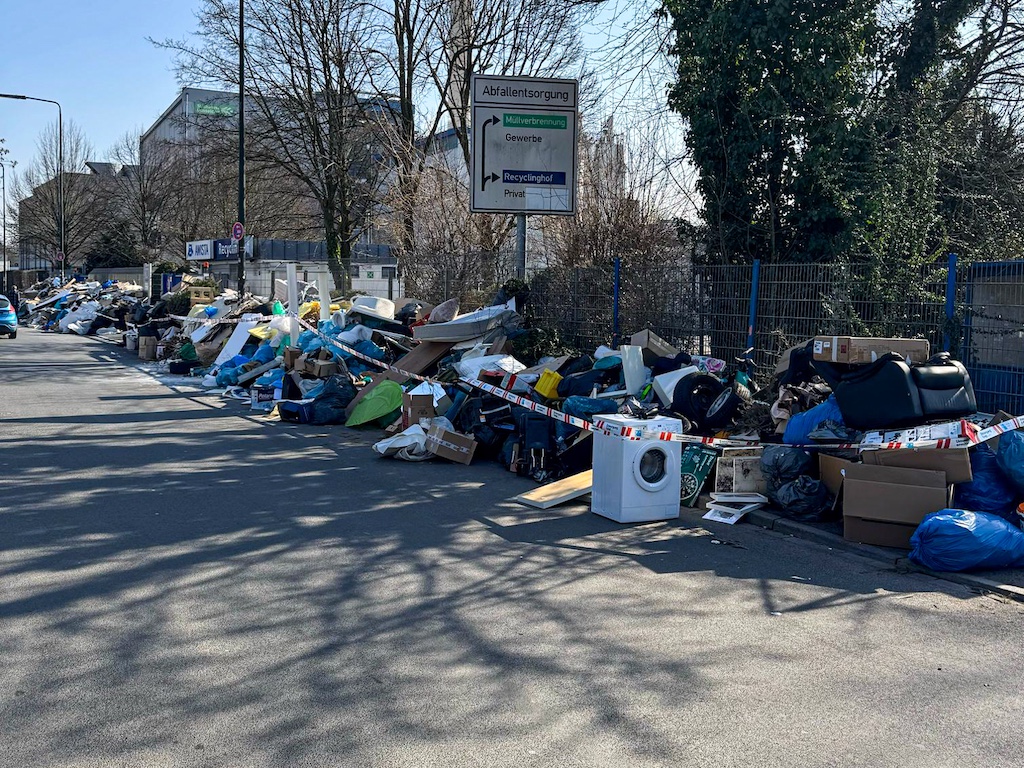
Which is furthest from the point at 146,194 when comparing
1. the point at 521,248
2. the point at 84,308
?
the point at 521,248

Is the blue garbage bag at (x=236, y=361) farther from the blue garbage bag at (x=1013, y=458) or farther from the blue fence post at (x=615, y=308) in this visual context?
the blue garbage bag at (x=1013, y=458)

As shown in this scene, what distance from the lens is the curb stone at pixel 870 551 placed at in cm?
649

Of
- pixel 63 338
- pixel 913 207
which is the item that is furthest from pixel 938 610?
pixel 63 338

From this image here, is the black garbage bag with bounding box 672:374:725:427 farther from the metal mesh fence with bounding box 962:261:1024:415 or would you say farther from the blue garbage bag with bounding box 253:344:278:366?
the blue garbage bag with bounding box 253:344:278:366

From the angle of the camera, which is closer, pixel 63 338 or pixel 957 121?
pixel 957 121

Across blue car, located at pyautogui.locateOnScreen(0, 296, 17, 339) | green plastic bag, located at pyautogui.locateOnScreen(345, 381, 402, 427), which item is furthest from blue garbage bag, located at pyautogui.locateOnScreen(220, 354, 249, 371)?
blue car, located at pyautogui.locateOnScreen(0, 296, 17, 339)

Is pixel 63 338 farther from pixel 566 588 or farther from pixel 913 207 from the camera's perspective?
pixel 566 588

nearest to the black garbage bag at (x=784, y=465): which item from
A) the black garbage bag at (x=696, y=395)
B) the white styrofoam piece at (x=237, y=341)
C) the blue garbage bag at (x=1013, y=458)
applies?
the blue garbage bag at (x=1013, y=458)

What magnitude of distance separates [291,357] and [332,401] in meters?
3.09

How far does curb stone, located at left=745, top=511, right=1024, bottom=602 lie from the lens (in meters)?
6.49

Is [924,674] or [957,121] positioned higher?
[957,121]

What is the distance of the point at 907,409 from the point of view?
316 inches

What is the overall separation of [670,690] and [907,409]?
14.7 feet

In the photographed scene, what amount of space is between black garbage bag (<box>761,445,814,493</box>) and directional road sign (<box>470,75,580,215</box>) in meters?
9.14
